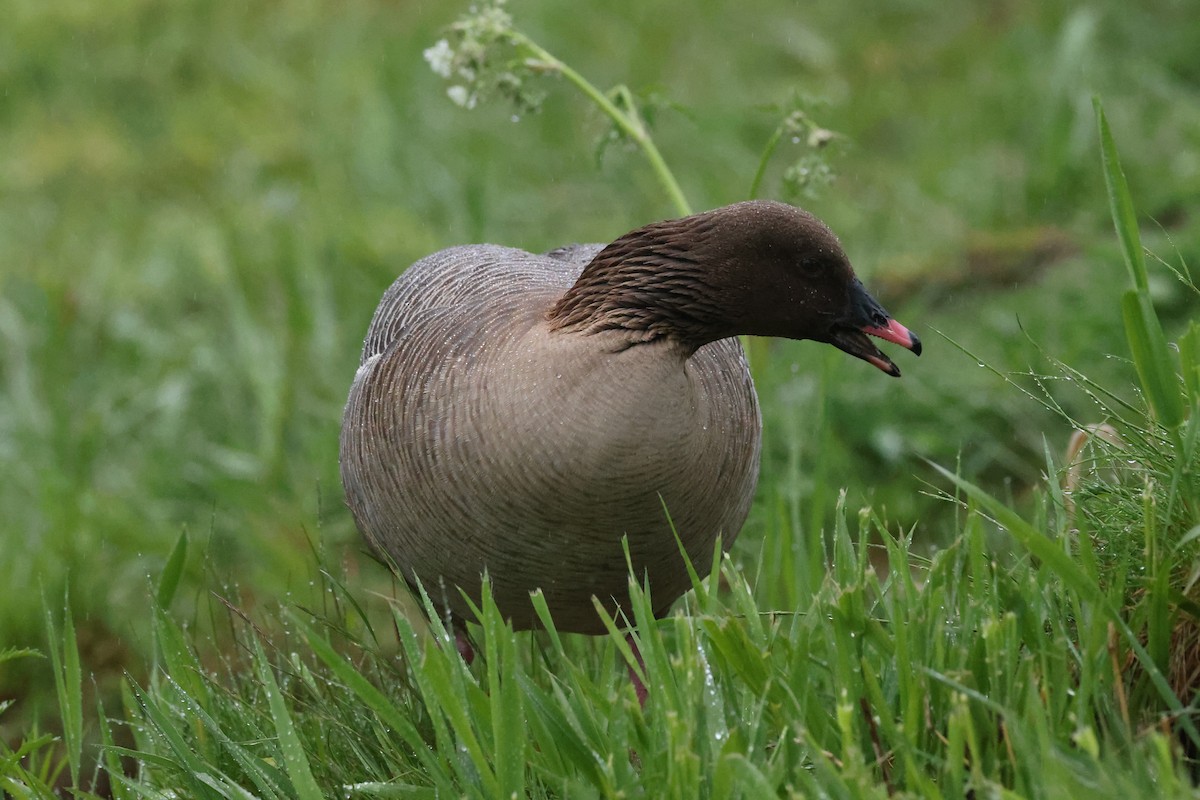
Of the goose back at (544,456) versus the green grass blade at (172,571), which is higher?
the goose back at (544,456)

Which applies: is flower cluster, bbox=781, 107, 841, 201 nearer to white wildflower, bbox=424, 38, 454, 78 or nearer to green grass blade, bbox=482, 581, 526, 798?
white wildflower, bbox=424, 38, 454, 78

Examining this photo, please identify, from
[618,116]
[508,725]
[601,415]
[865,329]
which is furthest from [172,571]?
[865,329]

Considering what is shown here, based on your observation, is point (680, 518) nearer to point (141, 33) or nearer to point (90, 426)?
point (90, 426)

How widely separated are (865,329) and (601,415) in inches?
27.6

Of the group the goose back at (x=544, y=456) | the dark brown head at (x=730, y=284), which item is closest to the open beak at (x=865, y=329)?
the dark brown head at (x=730, y=284)

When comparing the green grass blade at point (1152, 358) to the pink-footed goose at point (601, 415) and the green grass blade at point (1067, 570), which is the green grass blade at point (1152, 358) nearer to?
the green grass blade at point (1067, 570)

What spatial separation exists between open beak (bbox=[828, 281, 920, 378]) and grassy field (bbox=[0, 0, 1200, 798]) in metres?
0.35

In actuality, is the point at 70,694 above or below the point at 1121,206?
below

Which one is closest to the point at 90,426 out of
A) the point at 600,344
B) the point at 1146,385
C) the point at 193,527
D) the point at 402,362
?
the point at 193,527

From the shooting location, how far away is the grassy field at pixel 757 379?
2.54 m

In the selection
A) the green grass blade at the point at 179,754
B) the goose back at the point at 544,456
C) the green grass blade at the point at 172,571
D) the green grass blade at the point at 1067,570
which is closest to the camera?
the green grass blade at the point at 1067,570

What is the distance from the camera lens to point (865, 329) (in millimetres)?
3406

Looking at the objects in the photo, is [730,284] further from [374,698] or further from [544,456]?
[374,698]

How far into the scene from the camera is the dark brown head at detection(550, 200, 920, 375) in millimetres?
3279
